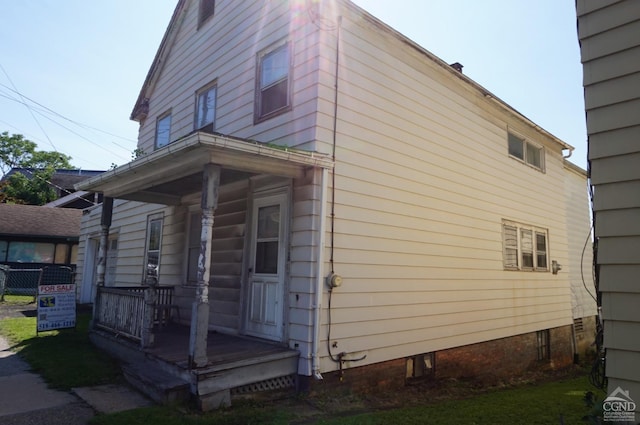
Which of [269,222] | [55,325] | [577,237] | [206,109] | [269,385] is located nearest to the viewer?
[269,385]

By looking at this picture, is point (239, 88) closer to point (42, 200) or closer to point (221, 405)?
point (221, 405)

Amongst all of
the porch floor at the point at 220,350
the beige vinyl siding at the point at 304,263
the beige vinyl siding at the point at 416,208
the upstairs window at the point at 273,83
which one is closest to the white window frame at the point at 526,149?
the beige vinyl siding at the point at 416,208

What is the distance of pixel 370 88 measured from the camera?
7.31 m

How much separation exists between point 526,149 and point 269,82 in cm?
792

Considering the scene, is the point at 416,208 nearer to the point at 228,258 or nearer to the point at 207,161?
the point at 228,258

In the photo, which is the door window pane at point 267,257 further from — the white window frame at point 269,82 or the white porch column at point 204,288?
the white window frame at point 269,82

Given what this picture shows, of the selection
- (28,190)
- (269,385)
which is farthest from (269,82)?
(28,190)

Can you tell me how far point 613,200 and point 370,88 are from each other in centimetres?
458

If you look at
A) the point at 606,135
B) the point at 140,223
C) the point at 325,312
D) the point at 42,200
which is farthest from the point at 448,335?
the point at 42,200

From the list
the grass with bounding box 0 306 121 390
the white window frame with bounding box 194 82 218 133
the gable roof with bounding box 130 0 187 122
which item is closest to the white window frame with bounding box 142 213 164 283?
the grass with bounding box 0 306 121 390

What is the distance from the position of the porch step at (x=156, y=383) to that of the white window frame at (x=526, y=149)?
9.48 m

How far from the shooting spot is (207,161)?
538 cm

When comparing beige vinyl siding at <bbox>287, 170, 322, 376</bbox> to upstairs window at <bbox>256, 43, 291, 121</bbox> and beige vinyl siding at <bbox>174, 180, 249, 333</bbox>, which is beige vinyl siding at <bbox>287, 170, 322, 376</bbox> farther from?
upstairs window at <bbox>256, 43, 291, 121</bbox>

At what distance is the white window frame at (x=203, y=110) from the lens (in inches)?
358
